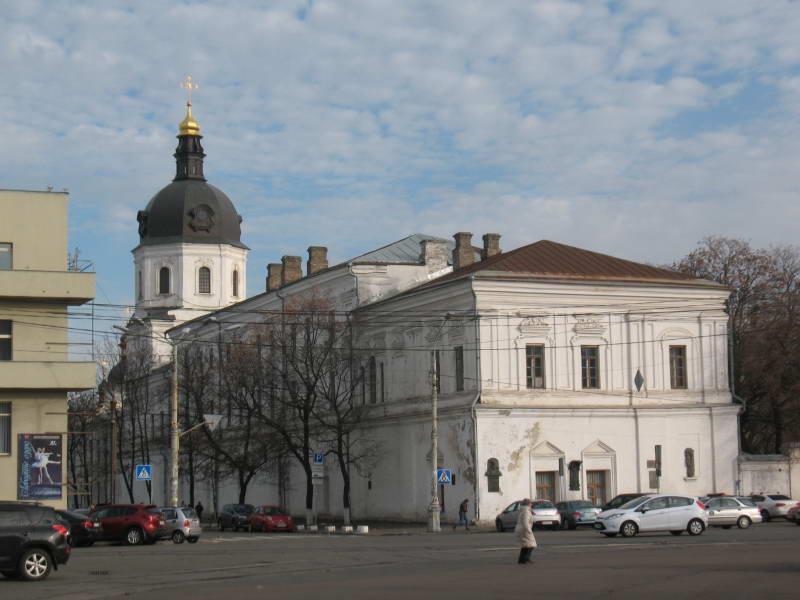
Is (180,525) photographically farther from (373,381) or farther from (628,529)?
(373,381)

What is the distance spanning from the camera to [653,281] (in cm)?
5778

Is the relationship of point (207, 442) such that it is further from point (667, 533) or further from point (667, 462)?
point (667, 533)

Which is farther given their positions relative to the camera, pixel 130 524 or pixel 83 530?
pixel 130 524

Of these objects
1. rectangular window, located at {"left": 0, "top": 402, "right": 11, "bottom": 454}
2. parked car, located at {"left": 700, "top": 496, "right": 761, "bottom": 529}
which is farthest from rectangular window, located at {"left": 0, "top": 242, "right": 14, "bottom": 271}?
parked car, located at {"left": 700, "top": 496, "right": 761, "bottom": 529}

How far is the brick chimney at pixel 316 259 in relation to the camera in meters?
75.2

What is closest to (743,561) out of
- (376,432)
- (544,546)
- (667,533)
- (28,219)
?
(544,546)

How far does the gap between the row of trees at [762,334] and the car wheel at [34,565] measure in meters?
42.4

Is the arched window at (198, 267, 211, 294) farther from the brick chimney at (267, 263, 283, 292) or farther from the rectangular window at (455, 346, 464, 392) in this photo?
the rectangular window at (455, 346, 464, 392)

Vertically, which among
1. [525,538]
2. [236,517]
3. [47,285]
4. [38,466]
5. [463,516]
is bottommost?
[236,517]

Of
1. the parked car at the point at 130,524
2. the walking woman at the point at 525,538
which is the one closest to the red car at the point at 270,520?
the parked car at the point at 130,524

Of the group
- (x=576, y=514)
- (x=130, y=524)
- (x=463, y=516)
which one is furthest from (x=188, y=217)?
(x=130, y=524)

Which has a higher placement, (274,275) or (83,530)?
(274,275)

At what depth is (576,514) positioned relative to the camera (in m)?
48.1

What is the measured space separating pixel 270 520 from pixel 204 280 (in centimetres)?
3813
